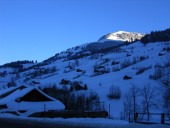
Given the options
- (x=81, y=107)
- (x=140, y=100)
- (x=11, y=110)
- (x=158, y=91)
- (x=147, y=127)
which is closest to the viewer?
(x=147, y=127)

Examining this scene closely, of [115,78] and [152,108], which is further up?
[115,78]

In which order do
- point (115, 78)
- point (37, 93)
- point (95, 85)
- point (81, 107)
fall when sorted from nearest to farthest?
point (37, 93) → point (81, 107) → point (95, 85) → point (115, 78)

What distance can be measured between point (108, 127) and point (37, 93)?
47.6 meters

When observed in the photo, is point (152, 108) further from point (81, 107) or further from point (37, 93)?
point (37, 93)

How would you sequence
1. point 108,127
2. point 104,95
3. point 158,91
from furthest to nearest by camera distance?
point 104,95
point 158,91
point 108,127

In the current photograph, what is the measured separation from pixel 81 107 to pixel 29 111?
69.2 feet

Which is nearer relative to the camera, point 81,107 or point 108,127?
point 108,127

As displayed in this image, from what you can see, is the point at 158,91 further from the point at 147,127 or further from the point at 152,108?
the point at 147,127

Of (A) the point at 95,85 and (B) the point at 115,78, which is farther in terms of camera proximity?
(B) the point at 115,78

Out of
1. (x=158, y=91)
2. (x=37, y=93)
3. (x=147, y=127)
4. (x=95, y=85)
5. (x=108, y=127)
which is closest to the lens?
(x=147, y=127)

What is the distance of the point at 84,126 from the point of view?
2034 cm

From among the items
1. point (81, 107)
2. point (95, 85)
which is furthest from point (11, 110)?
point (95, 85)

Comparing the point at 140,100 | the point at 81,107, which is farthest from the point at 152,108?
the point at 81,107

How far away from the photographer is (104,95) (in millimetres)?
115438
